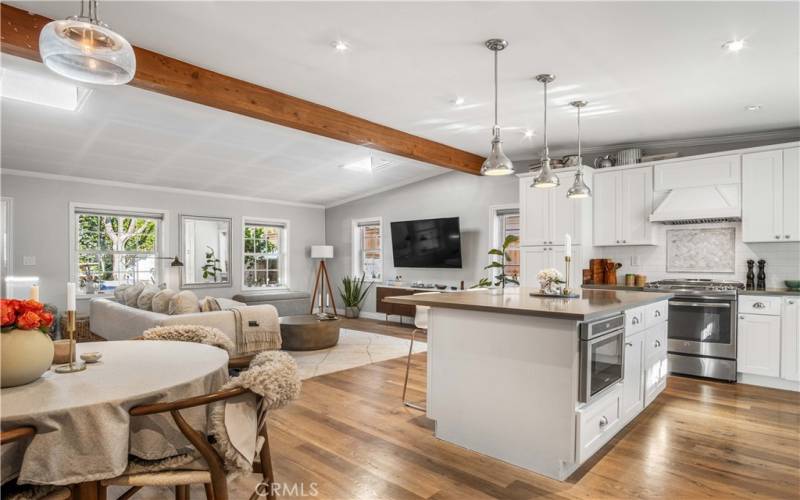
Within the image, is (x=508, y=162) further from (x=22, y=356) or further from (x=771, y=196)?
(x=771, y=196)

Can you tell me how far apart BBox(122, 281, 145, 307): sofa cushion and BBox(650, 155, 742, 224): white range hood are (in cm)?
601

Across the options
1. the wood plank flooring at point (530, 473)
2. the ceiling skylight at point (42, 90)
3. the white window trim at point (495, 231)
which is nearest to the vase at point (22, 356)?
the wood plank flooring at point (530, 473)

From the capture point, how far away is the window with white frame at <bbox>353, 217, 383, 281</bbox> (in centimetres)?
878

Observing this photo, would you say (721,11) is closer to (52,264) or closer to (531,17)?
(531,17)

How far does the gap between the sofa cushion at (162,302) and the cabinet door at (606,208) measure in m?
4.90

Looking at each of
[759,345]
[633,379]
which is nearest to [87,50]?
[633,379]

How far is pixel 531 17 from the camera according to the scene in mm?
2623

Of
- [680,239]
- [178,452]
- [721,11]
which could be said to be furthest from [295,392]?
[680,239]

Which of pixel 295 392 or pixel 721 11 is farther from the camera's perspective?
pixel 721 11

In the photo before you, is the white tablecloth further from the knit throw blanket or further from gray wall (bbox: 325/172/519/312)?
gray wall (bbox: 325/172/519/312)

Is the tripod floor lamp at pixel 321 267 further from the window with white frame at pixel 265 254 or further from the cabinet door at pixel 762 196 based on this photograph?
the cabinet door at pixel 762 196

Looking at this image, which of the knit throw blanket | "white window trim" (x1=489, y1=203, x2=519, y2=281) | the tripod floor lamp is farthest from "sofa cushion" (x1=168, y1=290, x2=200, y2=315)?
the tripod floor lamp

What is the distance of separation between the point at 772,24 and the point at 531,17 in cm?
144

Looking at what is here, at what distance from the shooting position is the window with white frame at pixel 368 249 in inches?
346
